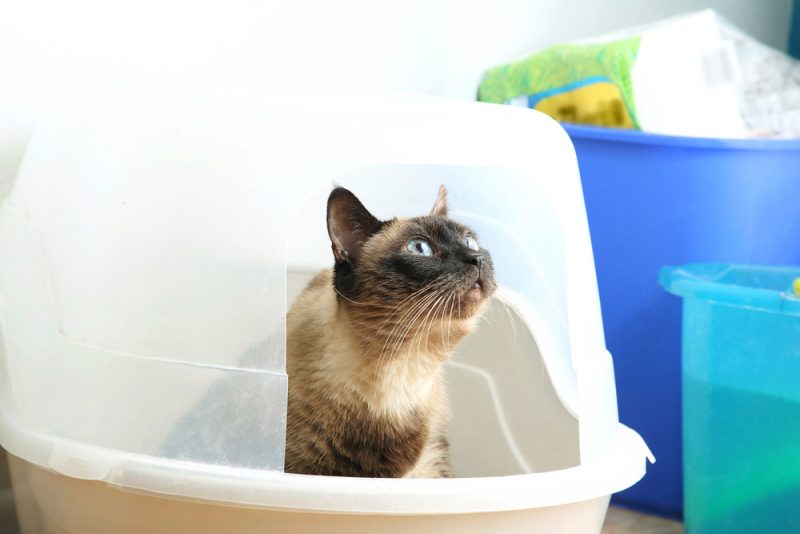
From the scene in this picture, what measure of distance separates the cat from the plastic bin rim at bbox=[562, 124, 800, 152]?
0.59 meters

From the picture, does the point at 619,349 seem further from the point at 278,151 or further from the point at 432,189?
the point at 278,151

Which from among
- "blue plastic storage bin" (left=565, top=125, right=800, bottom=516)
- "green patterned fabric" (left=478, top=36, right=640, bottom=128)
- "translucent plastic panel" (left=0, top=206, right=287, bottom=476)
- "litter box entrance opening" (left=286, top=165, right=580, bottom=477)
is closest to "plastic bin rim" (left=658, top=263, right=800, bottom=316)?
"blue plastic storage bin" (left=565, top=125, right=800, bottom=516)

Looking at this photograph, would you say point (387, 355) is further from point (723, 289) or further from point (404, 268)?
point (723, 289)

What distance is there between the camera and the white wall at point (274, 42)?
43.8 inches

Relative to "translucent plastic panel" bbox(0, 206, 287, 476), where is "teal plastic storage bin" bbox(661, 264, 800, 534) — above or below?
below

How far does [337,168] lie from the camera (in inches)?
36.2

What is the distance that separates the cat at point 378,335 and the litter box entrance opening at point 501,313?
53 mm

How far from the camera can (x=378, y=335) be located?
99cm

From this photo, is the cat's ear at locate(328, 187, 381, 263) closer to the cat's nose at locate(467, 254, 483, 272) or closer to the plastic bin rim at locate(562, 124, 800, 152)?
the cat's nose at locate(467, 254, 483, 272)

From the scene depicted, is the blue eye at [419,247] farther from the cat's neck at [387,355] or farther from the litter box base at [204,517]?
the litter box base at [204,517]

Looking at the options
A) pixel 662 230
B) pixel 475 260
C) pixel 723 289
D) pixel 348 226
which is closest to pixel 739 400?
pixel 723 289

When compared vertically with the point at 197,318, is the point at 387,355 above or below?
below

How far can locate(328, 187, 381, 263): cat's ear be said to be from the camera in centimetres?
95

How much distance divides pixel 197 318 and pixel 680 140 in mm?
923
